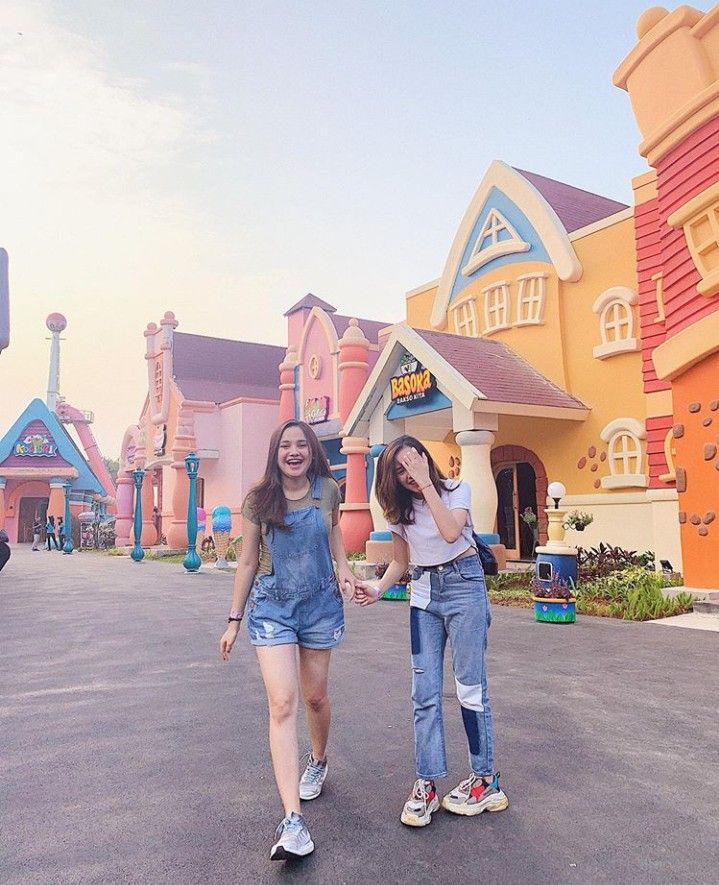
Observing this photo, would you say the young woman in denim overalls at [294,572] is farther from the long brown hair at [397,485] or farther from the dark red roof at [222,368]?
the dark red roof at [222,368]

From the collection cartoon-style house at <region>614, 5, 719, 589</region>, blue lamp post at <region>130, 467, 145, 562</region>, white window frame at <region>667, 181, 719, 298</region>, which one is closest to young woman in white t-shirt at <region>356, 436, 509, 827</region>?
cartoon-style house at <region>614, 5, 719, 589</region>

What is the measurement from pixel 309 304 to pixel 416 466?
2291cm

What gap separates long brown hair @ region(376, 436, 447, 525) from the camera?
314cm

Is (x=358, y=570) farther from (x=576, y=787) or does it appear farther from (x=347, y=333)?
(x=576, y=787)

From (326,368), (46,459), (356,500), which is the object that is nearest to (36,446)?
(46,459)

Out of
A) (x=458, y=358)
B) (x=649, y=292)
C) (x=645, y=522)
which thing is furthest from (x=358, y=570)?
(x=649, y=292)

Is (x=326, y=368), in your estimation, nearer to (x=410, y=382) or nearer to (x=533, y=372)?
(x=410, y=382)

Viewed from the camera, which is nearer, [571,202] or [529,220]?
[529,220]

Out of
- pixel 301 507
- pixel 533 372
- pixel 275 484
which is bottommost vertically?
pixel 301 507

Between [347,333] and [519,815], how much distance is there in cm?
1769

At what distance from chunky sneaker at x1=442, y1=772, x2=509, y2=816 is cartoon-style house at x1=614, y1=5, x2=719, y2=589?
7174 millimetres

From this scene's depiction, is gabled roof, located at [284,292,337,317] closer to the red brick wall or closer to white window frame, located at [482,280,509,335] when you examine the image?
white window frame, located at [482,280,509,335]

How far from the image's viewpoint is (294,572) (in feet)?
9.95

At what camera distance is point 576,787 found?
3291 millimetres
